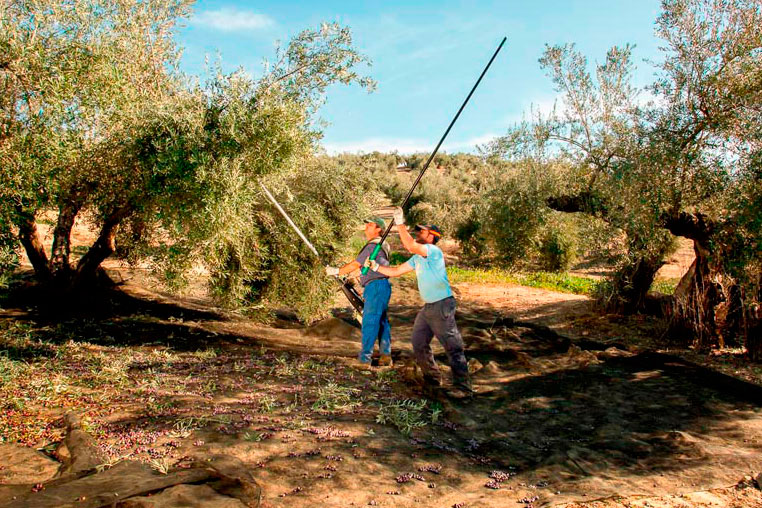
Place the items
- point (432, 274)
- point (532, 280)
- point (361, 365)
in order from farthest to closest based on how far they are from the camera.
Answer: point (532, 280), point (361, 365), point (432, 274)

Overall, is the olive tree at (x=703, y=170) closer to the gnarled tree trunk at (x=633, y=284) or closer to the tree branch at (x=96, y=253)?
the gnarled tree trunk at (x=633, y=284)

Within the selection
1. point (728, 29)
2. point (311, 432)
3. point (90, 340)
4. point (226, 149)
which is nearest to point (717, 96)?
point (728, 29)

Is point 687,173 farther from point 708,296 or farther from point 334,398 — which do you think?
point 334,398

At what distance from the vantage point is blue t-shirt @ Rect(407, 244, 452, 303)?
331 inches

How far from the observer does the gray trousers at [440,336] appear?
8.44 meters

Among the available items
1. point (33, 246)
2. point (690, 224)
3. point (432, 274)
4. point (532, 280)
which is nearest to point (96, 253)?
point (33, 246)

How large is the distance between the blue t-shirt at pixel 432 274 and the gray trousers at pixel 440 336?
0.13 metres

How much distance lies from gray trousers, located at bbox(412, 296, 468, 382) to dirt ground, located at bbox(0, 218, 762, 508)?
1.28 feet

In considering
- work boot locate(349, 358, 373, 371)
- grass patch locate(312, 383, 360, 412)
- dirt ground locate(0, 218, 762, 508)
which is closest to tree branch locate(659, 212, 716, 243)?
dirt ground locate(0, 218, 762, 508)

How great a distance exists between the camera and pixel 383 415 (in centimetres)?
706

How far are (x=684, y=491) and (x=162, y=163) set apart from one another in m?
8.83

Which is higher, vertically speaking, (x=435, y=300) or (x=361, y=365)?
(x=435, y=300)

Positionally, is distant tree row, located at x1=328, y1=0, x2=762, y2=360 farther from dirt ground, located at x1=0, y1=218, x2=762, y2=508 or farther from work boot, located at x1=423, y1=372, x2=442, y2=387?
work boot, located at x1=423, y1=372, x2=442, y2=387

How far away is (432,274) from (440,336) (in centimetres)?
102
